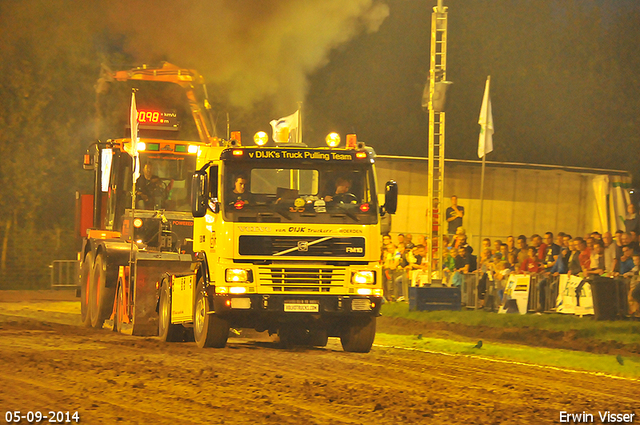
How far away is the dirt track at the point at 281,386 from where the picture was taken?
9.19 meters

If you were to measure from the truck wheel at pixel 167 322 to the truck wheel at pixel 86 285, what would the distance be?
382 centimetres

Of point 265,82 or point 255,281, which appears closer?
point 255,281

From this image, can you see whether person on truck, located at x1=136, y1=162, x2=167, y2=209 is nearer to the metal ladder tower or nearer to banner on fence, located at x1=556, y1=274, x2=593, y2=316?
the metal ladder tower

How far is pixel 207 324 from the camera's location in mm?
14461

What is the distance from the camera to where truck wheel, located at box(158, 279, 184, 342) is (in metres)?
16.2

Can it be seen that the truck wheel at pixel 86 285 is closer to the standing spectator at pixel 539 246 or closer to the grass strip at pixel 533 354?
the grass strip at pixel 533 354

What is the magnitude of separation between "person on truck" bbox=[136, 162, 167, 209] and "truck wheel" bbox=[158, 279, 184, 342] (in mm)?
2426

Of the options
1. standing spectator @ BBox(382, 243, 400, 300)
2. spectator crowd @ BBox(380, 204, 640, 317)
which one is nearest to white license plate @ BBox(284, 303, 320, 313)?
spectator crowd @ BBox(380, 204, 640, 317)

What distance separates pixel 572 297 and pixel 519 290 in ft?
5.05

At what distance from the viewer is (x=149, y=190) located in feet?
61.6

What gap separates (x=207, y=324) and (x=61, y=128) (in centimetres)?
2599

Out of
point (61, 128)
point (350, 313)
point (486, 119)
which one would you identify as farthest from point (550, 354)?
point (61, 128)

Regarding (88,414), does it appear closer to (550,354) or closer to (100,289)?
(550,354)

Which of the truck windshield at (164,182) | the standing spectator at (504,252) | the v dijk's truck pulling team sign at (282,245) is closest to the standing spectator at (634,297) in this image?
the standing spectator at (504,252)
